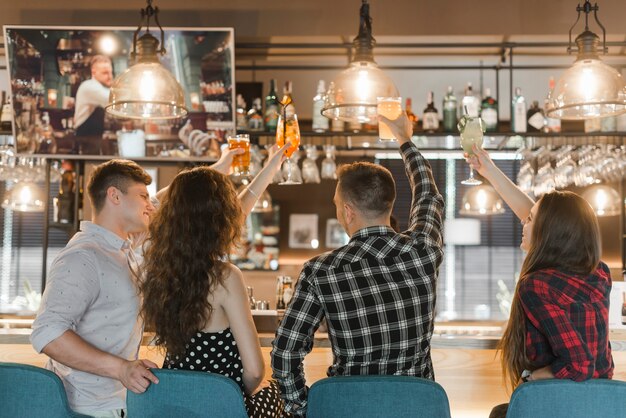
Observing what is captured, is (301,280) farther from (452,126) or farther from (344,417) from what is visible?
(452,126)

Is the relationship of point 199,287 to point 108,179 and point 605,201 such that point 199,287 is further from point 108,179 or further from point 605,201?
point 605,201

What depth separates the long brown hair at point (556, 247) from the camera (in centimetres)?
227

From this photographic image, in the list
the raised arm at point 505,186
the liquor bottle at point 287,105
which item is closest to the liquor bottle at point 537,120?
the liquor bottle at point 287,105

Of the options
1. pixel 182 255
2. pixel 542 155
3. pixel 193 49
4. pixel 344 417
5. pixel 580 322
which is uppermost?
pixel 193 49

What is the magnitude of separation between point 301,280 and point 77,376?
79 centimetres

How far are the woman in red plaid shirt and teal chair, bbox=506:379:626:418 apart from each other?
204mm

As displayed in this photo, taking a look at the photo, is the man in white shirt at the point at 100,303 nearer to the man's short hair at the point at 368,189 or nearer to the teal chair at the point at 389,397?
the teal chair at the point at 389,397

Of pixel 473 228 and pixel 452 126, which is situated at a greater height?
pixel 452 126

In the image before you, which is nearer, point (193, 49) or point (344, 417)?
point (344, 417)

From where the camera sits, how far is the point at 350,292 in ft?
7.18

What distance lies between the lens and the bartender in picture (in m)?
4.79

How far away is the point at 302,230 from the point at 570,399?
6150 mm

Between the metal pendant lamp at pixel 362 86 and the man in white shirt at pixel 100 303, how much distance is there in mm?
976

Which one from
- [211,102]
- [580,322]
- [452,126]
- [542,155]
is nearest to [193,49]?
[211,102]
